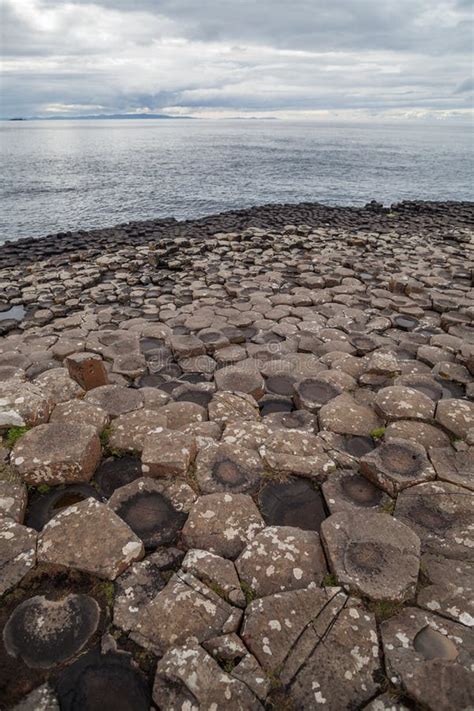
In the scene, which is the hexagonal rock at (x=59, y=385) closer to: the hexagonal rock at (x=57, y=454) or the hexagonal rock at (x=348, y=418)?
the hexagonal rock at (x=57, y=454)

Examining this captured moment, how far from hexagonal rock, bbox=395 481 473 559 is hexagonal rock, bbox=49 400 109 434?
3.55 m

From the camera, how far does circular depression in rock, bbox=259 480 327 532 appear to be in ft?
13.4

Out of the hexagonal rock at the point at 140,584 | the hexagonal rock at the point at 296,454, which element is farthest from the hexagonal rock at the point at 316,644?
the hexagonal rock at the point at 296,454

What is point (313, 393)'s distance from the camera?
6.11 metres

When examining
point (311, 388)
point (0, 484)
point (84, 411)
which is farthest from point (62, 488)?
point (311, 388)

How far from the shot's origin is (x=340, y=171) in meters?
50.1

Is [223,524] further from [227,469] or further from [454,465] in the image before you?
[454,465]

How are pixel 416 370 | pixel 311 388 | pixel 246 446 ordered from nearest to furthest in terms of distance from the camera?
pixel 246 446 < pixel 311 388 < pixel 416 370

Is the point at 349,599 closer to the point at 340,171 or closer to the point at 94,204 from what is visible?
the point at 94,204

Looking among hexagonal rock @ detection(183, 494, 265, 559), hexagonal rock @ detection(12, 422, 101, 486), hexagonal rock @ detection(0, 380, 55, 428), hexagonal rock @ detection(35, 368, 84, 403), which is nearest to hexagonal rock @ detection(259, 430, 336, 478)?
hexagonal rock @ detection(183, 494, 265, 559)

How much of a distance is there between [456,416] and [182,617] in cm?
410

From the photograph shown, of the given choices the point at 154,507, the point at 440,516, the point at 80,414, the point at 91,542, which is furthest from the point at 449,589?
the point at 80,414

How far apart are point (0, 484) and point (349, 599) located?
350 cm

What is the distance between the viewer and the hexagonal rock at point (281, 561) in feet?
10.8
